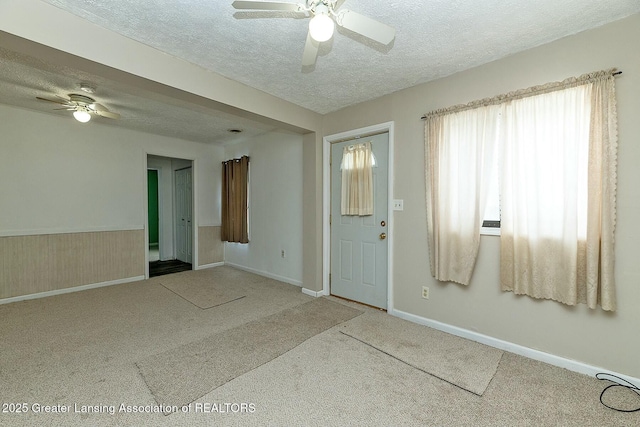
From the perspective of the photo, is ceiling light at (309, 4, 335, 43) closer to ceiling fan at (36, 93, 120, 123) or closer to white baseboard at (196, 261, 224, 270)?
ceiling fan at (36, 93, 120, 123)

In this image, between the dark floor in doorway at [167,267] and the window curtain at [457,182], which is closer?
the window curtain at [457,182]

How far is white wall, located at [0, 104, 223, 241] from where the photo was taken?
11.4 ft

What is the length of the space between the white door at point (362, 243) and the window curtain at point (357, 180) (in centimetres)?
6

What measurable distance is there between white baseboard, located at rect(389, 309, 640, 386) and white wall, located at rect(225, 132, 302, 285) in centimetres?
205

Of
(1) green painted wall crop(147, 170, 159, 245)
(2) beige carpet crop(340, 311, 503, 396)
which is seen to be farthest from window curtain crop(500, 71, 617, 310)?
(1) green painted wall crop(147, 170, 159, 245)

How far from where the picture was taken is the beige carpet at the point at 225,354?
183 cm

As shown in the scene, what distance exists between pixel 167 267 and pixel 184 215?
3.94ft

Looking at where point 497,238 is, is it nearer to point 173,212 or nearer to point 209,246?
point 209,246

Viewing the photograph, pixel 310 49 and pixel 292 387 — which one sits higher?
pixel 310 49

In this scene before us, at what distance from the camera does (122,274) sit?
14.4 ft

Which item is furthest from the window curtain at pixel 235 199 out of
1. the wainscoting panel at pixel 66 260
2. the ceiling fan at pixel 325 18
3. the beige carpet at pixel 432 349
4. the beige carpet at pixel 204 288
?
the ceiling fan at pixel 325 18

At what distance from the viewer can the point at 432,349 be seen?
2328 mm

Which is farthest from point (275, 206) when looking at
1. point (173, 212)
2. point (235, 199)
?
point (173, 212)

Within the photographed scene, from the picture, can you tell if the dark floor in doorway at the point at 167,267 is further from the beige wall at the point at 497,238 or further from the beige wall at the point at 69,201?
the beige wall at the point at 497,238
